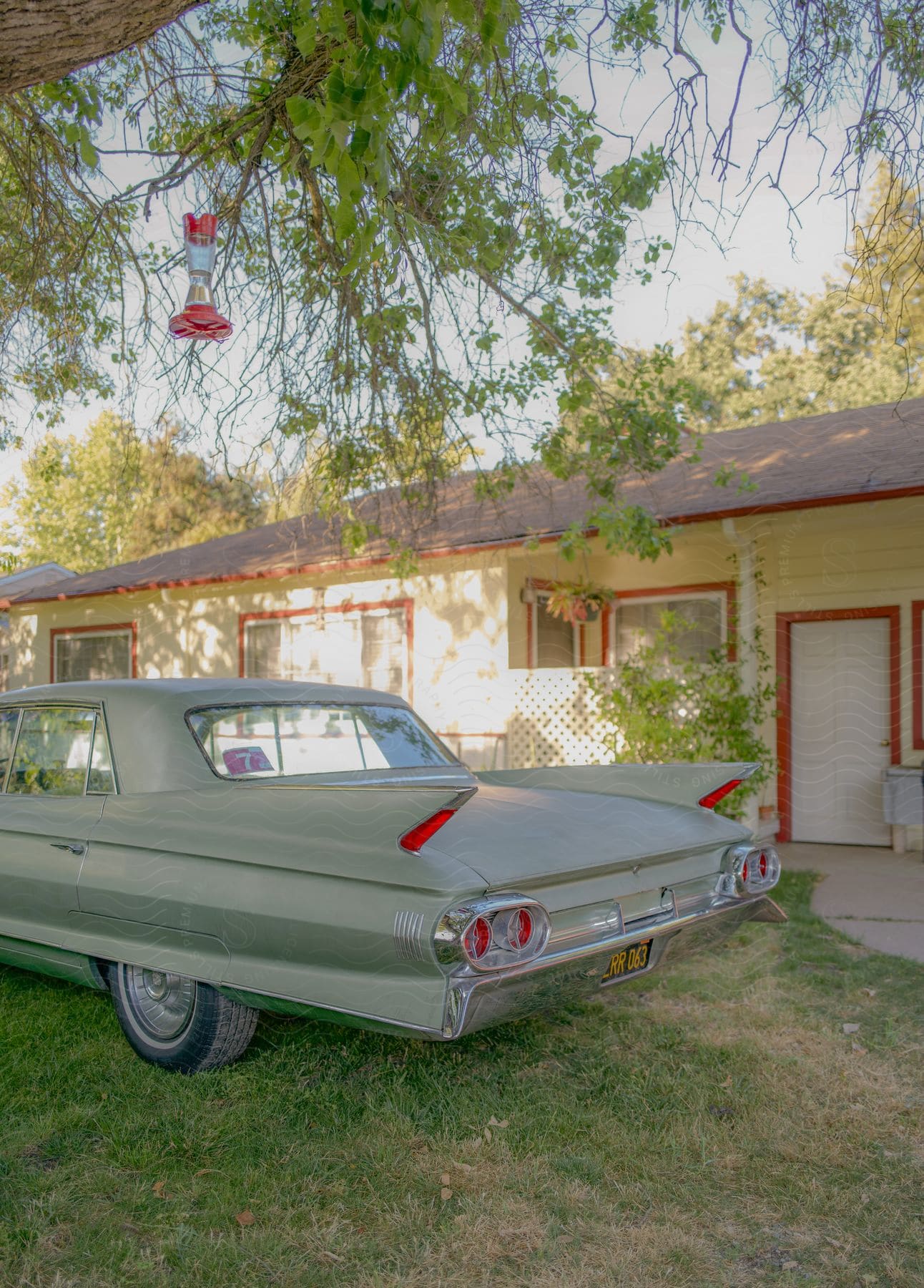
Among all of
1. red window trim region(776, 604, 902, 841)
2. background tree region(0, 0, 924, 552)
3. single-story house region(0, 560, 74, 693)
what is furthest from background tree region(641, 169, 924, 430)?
single-story house region(0, 560, 74, 693)

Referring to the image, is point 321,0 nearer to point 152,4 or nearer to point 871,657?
point 152,4

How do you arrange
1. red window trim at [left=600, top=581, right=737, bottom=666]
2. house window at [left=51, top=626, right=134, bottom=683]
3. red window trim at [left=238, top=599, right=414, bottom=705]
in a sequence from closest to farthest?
red window trim at [left=600, top=581, right=737, bottom=666] < red window trim at [left=238, top=599, right=414, bottom=705] < house window at [left=51, top=626, right=134, bottom=683]

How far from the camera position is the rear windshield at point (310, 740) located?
399cm

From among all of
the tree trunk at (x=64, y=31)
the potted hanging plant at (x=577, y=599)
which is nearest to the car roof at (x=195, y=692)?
the tree trunk at (x=64, y=31)

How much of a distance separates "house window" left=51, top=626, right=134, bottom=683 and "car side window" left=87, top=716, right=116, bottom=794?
11.1 m

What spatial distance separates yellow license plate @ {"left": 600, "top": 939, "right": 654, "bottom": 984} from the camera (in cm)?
344

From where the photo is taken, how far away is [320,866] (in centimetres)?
315

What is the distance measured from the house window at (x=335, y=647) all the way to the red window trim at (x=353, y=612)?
0.02m

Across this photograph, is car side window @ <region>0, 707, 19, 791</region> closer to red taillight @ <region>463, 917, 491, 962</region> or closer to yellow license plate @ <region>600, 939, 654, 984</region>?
red taillight @ <region>463, 917, 491, 962</region>

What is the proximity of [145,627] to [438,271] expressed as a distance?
Result: 9984mm

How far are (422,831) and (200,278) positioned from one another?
306 cm

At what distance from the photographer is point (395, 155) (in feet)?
17.2

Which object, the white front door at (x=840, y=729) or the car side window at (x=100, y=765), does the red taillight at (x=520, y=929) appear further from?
the white front door at (x=840, y=729)

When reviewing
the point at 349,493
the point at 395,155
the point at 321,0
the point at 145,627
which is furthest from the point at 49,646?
the point at 321,0
